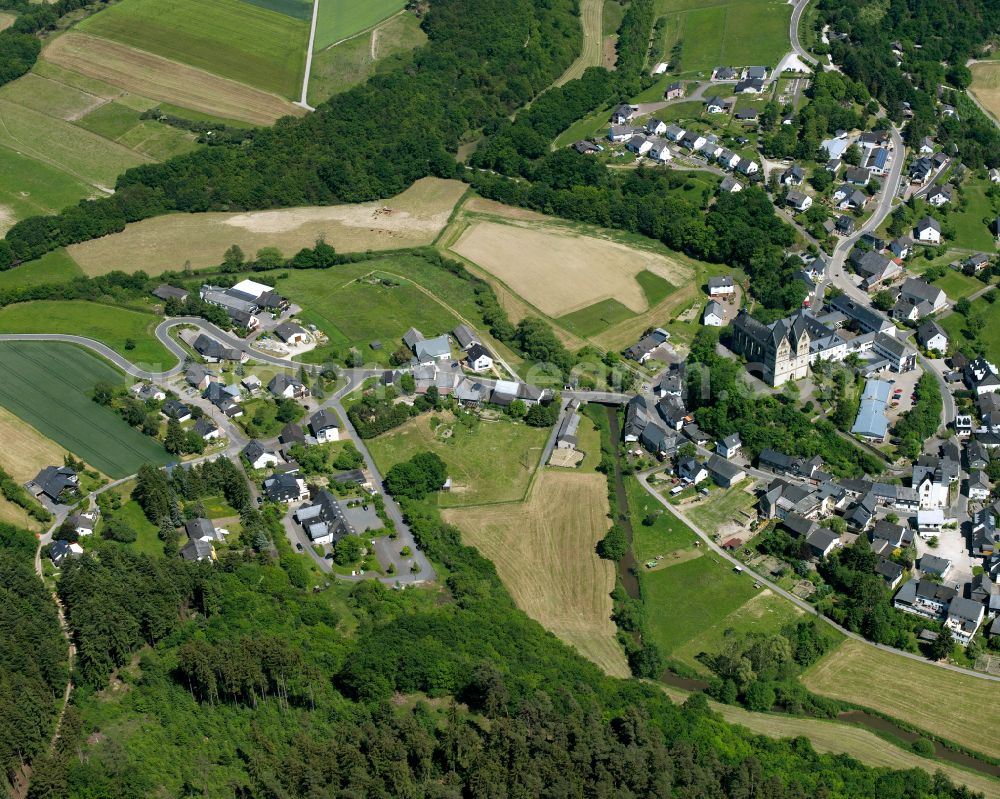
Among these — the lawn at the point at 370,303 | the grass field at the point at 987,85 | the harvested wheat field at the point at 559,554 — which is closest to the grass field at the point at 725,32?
the grass field at the point at 987,85

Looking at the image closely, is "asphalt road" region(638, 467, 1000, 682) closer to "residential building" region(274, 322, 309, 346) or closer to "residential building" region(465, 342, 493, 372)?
"residential building" region(465, 342, 493, 372)

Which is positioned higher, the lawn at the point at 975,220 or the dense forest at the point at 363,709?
the lawn at the point at 975,220

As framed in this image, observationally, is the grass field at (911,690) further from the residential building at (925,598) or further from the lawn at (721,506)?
the lawn at (721,506)

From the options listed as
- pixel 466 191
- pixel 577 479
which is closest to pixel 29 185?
pixel 466 191

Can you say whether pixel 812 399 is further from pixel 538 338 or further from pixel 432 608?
pixel 432 608

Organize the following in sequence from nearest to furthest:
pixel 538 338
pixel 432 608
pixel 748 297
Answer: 1. pixel 432 608
2. pixel 538 338
3. pixel 748 297
